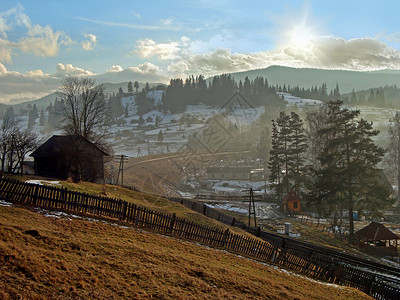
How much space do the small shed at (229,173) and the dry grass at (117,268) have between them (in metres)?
76.9

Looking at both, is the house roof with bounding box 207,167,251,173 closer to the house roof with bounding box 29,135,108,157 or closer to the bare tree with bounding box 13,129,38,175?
the bare tree with bounding box 13,129,38,175

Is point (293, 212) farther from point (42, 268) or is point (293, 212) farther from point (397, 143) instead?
point (42, 268)

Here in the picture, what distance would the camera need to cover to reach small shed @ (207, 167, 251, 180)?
3640 inches

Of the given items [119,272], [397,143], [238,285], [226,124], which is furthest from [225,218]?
[226,124]

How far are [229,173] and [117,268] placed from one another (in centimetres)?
8448

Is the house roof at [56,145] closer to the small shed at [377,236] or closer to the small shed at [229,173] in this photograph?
the small shed at [377,236]

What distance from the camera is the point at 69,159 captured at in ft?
129

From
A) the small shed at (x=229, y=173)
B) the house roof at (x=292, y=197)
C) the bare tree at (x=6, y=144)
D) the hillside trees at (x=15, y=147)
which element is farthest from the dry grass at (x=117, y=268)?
the small shed at (x=229, y=173)

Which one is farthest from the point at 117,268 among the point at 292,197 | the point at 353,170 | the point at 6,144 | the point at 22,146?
the point at 292,197

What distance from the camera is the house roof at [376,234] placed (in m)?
30.2

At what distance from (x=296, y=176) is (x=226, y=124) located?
103 m

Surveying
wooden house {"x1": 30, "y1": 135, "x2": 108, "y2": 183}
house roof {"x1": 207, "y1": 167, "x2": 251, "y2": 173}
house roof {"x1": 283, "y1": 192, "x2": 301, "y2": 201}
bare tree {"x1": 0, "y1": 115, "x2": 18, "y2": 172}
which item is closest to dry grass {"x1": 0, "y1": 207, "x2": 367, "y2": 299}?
wooden house {"x1": 30, "y1": 135, "x2": 108, "y2": 183}

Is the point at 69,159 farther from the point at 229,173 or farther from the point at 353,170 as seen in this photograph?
the point at 229,173

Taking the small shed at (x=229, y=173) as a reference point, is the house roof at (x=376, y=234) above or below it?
above
